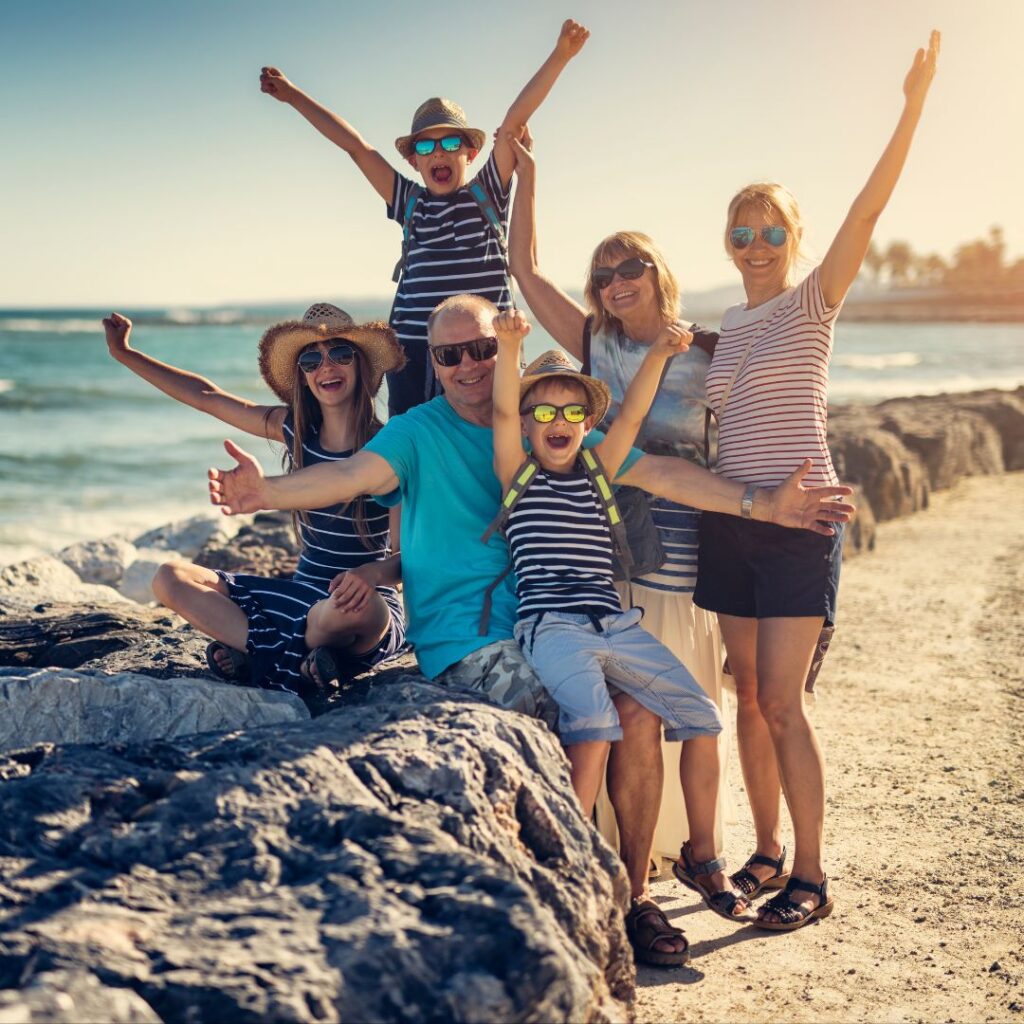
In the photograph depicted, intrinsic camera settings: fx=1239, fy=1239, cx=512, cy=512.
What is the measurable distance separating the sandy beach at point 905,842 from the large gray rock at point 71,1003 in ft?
5.31

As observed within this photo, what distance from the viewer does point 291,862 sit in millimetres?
2545

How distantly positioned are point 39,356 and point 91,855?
43900 mm

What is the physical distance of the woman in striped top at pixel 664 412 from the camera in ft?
13.8

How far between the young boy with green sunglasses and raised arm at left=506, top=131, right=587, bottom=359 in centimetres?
15

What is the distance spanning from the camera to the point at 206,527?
36.1ft

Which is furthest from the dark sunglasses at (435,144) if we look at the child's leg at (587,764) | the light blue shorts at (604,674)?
the child's leg at (587,764)

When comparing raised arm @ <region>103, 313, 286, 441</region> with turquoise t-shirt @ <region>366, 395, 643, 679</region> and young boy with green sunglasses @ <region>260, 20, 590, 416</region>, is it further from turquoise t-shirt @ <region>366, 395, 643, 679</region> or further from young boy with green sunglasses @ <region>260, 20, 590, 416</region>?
turquoise t-shirt @ <region>366, 395, 643, 679</region>

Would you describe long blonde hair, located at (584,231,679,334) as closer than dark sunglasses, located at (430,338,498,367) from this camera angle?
No

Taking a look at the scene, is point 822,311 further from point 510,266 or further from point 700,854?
point 700,854

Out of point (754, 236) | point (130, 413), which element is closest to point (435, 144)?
point (754, 236)

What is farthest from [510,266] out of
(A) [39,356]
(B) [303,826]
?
(A) [39,356]

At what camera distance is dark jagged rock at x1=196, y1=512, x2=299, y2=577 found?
27.0 ft

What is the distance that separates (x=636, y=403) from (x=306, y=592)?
130 centimetres

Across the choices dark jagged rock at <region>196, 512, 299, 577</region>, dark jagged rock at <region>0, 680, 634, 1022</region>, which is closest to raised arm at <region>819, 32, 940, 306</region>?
dark jagged rock at <region>0, 680, 634, 1022</region>
